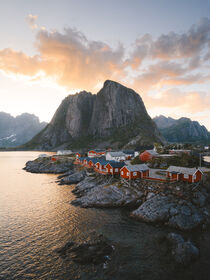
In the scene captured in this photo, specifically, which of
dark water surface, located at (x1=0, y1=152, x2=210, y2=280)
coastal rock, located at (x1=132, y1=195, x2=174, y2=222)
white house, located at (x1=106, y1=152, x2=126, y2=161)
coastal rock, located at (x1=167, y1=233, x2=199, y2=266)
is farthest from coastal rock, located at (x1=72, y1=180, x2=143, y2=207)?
white house, located at (x1=106, y1=152, x2=126, y2=161)

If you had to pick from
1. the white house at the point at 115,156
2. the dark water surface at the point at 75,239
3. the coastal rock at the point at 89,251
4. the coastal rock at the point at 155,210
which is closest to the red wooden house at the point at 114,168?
the dark water surface at the point at 75,239

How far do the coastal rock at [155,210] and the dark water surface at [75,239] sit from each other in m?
2.03

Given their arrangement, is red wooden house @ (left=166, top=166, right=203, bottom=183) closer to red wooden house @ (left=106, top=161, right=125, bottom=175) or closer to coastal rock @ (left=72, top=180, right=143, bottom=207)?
coastal rock @ (left=72, top=180, right=143, bottom=207)

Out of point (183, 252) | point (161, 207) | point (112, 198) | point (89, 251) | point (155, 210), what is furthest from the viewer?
point (112, 198)

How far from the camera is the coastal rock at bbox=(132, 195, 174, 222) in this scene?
95.7 ft

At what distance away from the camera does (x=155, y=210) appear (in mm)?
30453

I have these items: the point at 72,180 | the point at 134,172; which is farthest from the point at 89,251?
the point at 72,180

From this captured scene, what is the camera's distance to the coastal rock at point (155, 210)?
95.7ft

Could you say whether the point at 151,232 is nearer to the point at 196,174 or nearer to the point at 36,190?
the point at 196,174

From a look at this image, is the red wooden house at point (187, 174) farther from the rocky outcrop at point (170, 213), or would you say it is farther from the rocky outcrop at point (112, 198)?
the rocky outcrop at point (112, 198)

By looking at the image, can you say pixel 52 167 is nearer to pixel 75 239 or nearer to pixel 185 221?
pixel 75 239

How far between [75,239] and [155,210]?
16.0 meters

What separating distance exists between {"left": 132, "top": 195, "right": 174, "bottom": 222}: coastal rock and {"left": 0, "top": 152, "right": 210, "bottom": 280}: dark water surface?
2.03 meters

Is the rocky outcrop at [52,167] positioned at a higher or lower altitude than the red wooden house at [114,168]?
lower
